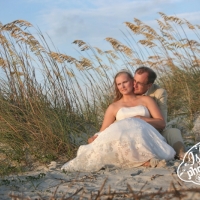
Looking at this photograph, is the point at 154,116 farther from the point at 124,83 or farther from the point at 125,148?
the point at 125,148

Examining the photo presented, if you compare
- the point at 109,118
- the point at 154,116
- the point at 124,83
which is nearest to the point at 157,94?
the point at 154,116

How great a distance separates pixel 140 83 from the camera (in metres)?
4.68

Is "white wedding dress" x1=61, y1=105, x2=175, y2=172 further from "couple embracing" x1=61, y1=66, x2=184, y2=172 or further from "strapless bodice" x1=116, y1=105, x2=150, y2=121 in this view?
"strapless bodice" x1=116, y1=105, x2=150, y2=121

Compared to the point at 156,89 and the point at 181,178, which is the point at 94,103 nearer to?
the point at 156,89

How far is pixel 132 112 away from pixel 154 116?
0.81 ft

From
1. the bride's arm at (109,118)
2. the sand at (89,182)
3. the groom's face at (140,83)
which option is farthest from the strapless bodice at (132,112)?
the sand at (89,182)

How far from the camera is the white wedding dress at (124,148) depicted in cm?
400

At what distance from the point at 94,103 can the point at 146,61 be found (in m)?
2.07

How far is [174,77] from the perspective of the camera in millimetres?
7684

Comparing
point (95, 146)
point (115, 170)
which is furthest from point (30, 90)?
point (115, 170)

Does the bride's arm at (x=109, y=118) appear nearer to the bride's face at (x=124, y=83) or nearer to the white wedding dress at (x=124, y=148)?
the bride's face at (x=124, y=83)

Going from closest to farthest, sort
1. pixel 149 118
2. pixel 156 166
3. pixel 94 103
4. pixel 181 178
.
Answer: pixel 181 178 → pixel 156 166 → pixel 149 118 → pixel 94 103

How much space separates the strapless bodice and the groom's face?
0.74 ft

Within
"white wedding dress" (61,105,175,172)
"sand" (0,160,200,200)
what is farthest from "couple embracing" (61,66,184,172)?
"sand" (0,160,200,200)
